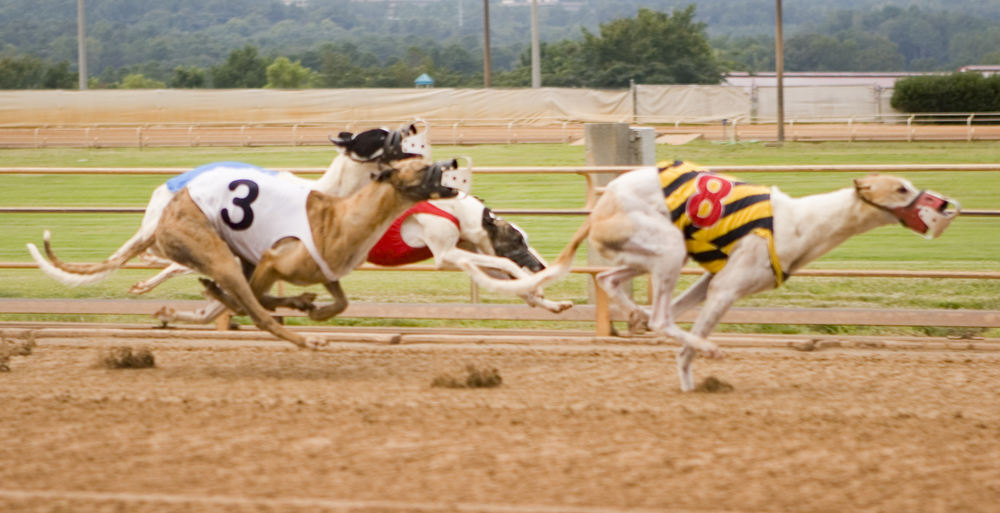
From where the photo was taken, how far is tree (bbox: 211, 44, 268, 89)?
161ft

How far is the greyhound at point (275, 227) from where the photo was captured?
600 cm

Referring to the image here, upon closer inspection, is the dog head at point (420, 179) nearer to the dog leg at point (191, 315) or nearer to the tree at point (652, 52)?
the dog leg at point (191, 315)

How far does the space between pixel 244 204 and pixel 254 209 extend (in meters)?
0.06

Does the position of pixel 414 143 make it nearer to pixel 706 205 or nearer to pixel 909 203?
pixel 706 205

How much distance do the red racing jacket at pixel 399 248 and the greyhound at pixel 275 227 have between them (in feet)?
2.42

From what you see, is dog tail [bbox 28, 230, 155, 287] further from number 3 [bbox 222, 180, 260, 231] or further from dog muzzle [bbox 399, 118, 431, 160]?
dog muzzle [bbox 399, 118, 431, 160]

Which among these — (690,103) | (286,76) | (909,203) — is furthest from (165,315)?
(286,76)

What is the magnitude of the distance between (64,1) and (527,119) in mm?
110410

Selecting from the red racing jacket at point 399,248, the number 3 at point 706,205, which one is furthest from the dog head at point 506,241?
the number 3 at point 706,205

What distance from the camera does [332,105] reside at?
96.5ft

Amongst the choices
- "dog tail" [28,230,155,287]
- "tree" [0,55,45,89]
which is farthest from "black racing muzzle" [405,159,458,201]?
"tree" [0,55,45,89]

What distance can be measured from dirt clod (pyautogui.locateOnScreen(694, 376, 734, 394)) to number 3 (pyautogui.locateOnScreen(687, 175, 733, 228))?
2.83 ft

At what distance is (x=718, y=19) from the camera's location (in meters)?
189

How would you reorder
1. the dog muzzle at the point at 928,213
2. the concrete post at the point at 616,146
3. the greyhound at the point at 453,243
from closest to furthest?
the dog muzzle at the point at 928,213 < the greyhound at the point at 453,243 < the concrete post at the point at 616,146
